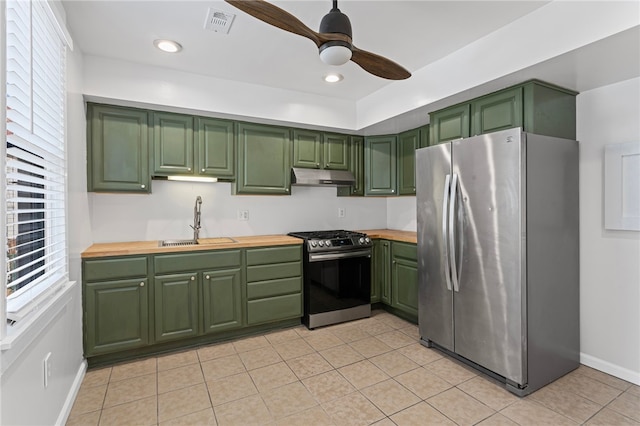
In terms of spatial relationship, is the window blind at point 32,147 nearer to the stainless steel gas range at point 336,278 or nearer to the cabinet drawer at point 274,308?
the cabinet drawer at point 274,308

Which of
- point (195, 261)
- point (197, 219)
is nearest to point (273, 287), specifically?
point (195, 261)

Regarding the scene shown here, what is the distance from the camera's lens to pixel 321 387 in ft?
7.66

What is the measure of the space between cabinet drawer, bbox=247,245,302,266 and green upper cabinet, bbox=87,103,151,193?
114 centimetres

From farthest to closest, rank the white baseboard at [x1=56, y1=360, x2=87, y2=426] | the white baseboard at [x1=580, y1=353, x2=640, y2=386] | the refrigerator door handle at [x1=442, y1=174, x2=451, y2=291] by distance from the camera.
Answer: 1. the refrigerator door handle at [x1=442, y1=174, x2=451, y2=291]
2. the white baseboard at [x1=580, y1=353, x2=640, y2=386]
3. the white baseboard at [x1=56, y1=360, x2=87, y2=426]

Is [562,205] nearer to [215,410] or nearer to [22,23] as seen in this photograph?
[215,410]

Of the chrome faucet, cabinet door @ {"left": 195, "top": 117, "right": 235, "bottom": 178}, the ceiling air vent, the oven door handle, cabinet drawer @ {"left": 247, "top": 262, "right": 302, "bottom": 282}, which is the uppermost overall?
the ceiling air vent

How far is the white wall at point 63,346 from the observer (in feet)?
4.33

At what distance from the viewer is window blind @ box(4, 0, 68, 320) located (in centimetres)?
136

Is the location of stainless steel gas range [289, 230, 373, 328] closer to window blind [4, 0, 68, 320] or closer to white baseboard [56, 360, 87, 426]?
white baseboard [56, 360, 87, 426]

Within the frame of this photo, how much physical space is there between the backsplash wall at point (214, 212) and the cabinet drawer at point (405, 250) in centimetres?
90

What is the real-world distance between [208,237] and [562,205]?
320cm

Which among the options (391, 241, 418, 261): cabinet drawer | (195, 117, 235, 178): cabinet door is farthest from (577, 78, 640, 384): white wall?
(195, 117, 235, 178): cabinet door

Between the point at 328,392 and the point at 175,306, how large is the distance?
1.51 m

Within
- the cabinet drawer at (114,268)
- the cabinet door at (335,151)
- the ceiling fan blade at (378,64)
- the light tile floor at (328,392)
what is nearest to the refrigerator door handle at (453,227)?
the light tile floor at (328,392)
